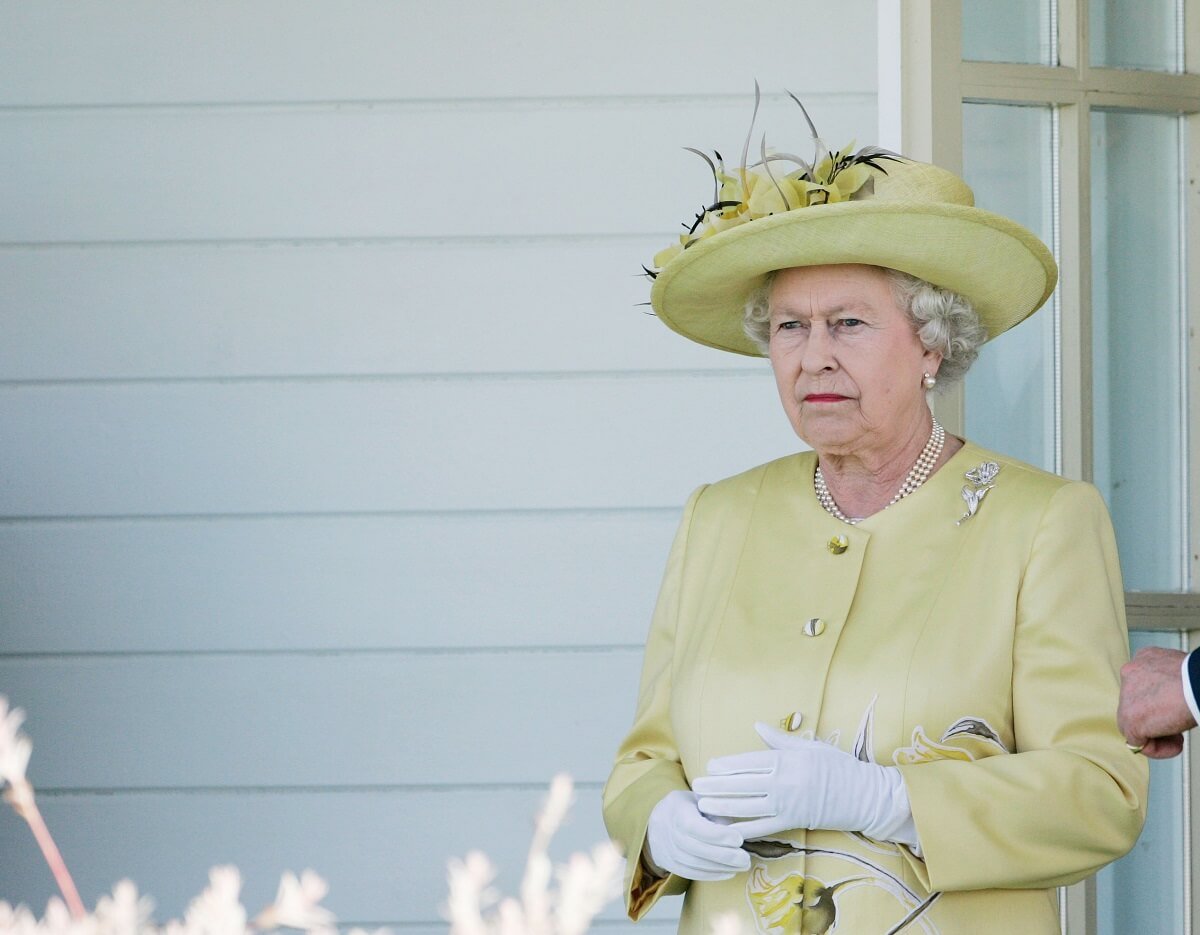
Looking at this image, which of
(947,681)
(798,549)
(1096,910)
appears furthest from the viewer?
(1096,910)

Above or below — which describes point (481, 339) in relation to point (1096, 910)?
above

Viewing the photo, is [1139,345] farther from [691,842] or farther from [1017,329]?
[691,842]

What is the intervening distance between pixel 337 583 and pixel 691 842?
1.19m

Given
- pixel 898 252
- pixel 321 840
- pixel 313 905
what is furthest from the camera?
pixel 321 840

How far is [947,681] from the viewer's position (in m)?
1.83

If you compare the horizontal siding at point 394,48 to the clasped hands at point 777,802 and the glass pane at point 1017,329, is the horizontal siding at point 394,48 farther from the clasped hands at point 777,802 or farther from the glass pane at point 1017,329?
the clasped hands at point 777,802

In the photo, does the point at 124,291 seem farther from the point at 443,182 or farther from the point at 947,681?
the point at 947,681

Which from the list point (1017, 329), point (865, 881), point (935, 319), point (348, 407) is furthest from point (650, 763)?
point (1017, 329)

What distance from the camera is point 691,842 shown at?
1847mm

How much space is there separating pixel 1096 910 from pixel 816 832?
45.8 inches

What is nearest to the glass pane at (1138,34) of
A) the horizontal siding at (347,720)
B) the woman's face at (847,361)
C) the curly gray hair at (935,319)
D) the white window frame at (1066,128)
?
the white window frame at (1066,128)

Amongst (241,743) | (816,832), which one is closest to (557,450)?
(241,743)

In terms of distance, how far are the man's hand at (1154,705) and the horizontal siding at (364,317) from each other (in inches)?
56.4

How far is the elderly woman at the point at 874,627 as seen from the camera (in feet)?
5.82
